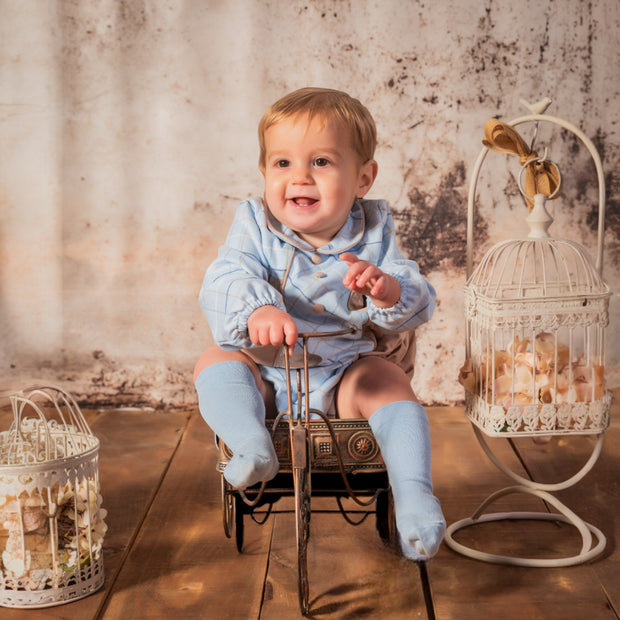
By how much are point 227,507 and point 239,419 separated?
299 millimetres

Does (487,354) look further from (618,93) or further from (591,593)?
(618,93)

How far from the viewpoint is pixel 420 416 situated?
163 centimetres

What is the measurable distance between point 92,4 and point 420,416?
200 cm

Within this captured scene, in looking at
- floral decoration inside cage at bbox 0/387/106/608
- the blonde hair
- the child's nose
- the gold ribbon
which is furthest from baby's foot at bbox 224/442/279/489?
the gold ribbon

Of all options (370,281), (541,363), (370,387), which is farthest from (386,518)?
(370,281)

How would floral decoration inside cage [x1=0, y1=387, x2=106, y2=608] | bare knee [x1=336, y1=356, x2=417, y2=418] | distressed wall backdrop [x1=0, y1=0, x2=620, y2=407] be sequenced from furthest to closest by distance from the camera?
distressed wall backdrop [x1=0, y1=0, x2=620, y2=407], bare knee [x1=336, y1=356, x2=417, y2=418], floral decoration inside cage [x1=0, y1=387, x2=106, y2=608]

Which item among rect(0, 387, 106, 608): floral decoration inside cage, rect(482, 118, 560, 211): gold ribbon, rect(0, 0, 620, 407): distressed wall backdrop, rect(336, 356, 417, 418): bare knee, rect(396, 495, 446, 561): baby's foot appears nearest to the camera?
rect(396, 495, 446, 561): baby's foot

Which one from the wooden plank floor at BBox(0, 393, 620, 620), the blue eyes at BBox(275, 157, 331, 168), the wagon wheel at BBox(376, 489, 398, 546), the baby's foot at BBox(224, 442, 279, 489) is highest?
the blue eyes at BBox(275, 157, 331, 168)

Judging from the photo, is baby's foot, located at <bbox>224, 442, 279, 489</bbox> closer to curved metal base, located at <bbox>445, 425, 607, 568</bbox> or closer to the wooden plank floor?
the wooden plank floor

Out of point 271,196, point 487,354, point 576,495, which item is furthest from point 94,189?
point 576,495

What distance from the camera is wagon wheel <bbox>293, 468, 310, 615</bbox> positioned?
1.50m

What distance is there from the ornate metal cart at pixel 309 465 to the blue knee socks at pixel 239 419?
5 centimetres

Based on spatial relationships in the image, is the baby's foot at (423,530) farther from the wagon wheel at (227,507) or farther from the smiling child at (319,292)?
the wagon wheel at (227,507)

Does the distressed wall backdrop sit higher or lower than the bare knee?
higher
